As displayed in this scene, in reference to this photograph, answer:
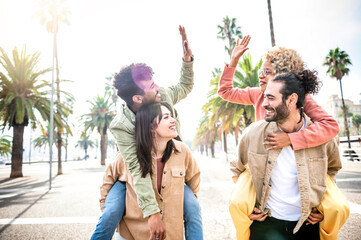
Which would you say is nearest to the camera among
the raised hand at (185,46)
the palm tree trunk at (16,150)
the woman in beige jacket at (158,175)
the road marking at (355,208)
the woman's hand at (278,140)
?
the woman's hand at (278,140)

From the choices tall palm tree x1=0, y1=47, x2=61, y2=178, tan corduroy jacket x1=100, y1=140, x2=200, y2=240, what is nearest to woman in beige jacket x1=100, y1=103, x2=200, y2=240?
tan corduroy jacket x1=100, y1=140, x2=200, y2=240

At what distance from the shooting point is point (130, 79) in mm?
2057

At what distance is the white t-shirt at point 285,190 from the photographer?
167cm

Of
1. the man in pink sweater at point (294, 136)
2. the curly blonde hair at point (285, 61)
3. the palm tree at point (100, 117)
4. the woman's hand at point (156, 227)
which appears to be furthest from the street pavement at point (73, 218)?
the palm tree at point (100, 117)

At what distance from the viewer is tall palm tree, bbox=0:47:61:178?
14.0 meters

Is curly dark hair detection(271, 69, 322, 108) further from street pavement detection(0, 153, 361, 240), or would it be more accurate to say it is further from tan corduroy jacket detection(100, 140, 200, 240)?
street pavement detection(0, 153, 361, 240)

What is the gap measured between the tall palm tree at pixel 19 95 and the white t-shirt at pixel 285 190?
51.4ft

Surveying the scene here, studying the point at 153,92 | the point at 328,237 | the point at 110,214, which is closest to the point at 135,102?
the point at 153,92

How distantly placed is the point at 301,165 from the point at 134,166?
1332 mm

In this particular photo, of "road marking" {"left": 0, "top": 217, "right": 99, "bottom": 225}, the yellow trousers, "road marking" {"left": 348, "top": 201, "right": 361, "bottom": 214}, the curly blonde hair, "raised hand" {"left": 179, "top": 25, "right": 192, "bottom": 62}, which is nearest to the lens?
the yellow trousers

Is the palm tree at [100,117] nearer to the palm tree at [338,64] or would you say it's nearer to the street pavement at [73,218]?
the street pavement at [73,218]

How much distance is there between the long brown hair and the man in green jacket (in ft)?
0.17

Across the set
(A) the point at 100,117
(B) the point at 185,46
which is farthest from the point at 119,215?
(A) the point at 100,117

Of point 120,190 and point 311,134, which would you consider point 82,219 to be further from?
point 311,134
